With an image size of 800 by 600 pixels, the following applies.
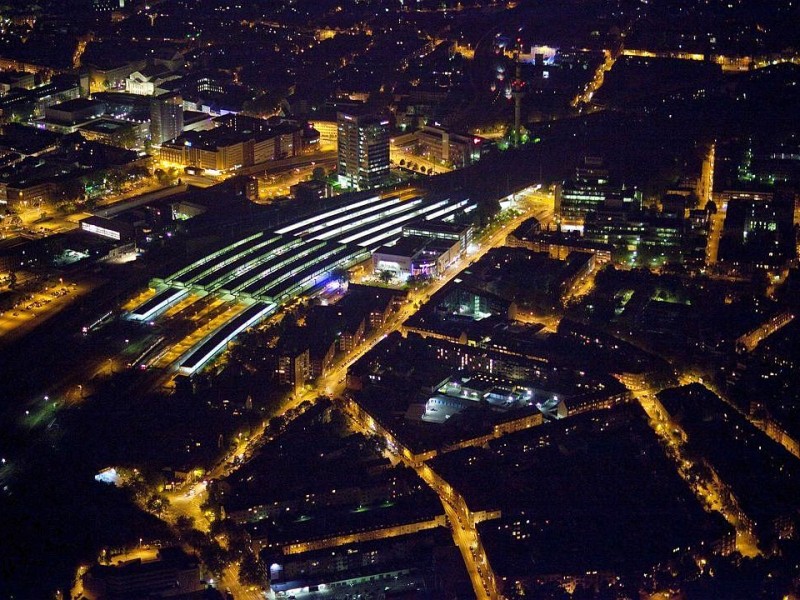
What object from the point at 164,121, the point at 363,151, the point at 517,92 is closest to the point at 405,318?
the point at 363,151

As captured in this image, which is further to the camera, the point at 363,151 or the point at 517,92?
the point at 517,92

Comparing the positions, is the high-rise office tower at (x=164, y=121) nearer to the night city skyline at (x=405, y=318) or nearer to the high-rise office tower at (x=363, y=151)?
the night city skyline at (x=405, y=318)

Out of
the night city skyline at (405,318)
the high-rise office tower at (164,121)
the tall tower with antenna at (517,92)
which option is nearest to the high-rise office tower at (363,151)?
the night city skyline at (405,318)

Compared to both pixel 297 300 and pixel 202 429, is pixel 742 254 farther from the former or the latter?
pixel 202 429

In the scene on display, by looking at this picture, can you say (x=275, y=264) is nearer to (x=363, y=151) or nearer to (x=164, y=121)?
(x=363, y=151)

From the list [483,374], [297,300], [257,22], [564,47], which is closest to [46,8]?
[257,22]
